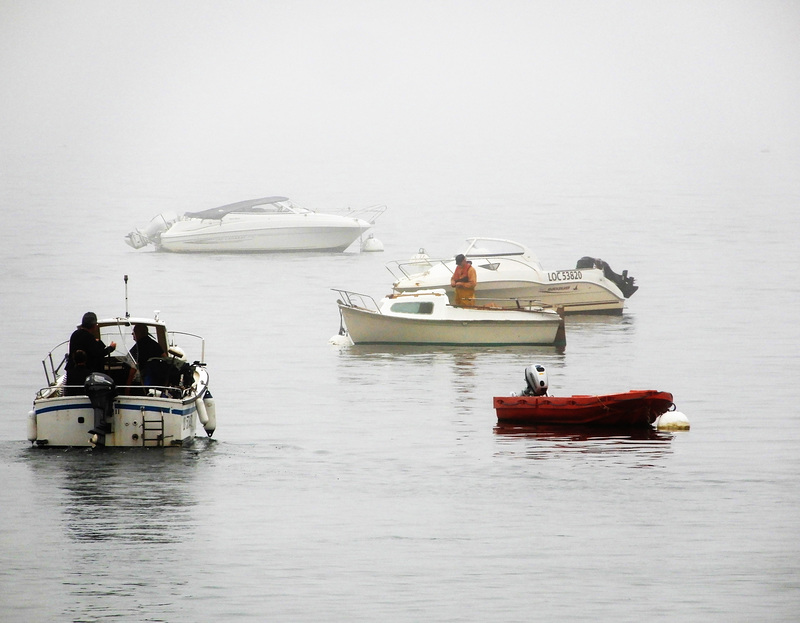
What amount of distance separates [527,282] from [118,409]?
2100 centimetres

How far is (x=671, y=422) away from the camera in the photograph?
82.8 feet

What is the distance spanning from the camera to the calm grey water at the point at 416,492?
16656 millimetres

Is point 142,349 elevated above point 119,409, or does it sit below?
above

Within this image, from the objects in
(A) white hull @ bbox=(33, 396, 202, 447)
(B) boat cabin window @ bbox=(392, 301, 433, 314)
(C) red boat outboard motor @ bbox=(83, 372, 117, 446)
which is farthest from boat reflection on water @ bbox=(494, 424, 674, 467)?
(B) boat cabin window @ bbox=(392, 301, 433, 314)

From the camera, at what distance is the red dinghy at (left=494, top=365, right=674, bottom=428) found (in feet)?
81.8

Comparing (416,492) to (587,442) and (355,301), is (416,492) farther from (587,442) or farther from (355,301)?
Result: (355,301)

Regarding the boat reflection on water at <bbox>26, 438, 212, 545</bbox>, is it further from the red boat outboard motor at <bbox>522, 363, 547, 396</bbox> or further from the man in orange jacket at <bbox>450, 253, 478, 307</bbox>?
the man in orange jacket at <bbox>450, 253, 478, 307</bbox>

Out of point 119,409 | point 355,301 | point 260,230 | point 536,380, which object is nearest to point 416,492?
point 119,409

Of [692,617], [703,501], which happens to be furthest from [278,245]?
[692,617]

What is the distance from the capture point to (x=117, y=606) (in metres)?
16.1

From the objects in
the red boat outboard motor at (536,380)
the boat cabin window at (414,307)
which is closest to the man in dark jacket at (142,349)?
the red boat outboard motor at (536,380)

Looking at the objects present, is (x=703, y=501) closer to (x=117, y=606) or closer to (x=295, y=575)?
(x=295, y=575)

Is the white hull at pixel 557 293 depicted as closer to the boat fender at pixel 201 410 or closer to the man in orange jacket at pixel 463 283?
the man in orange jacket at pixel 463 283

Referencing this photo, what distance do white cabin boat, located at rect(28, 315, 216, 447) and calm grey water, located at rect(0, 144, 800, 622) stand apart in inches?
11.1
